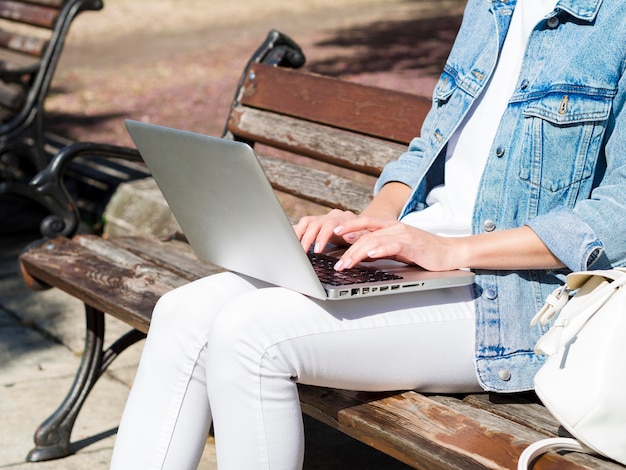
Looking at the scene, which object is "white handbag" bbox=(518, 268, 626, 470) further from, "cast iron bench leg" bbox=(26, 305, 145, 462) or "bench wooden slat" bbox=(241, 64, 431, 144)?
"cast iron bench leg" bbox=(26, 305, 145, 462)

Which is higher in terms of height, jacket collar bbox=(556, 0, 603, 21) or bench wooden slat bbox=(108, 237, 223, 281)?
jacket collar bbox=(556, 0, 603, 21)

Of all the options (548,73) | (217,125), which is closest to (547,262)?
(548,73)

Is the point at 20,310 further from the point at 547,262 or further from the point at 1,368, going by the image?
the point at 547,262

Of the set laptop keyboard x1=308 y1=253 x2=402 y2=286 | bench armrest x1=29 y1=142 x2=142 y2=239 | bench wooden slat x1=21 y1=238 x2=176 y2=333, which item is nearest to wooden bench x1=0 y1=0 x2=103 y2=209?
bench armrest x1=29 y1=142 x2=142 y2=239

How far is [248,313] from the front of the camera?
1.94m

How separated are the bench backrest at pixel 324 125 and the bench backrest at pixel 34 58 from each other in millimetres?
1778

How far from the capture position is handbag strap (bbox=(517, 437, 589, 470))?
175 cm

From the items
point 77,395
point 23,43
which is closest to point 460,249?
point 77,395

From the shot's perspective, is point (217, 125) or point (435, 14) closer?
point (217, 125)

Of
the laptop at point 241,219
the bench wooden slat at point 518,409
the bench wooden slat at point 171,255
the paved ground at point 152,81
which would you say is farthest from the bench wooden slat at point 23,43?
Answer: the bench wooden slat at point 518,409

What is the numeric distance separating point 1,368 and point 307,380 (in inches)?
80.7

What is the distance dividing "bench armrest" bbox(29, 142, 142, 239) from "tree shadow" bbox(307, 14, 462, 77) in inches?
229

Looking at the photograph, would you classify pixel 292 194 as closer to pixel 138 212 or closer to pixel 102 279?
pixel 102 279

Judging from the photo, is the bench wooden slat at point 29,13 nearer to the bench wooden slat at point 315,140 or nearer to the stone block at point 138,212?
the stone block at point 138,212
